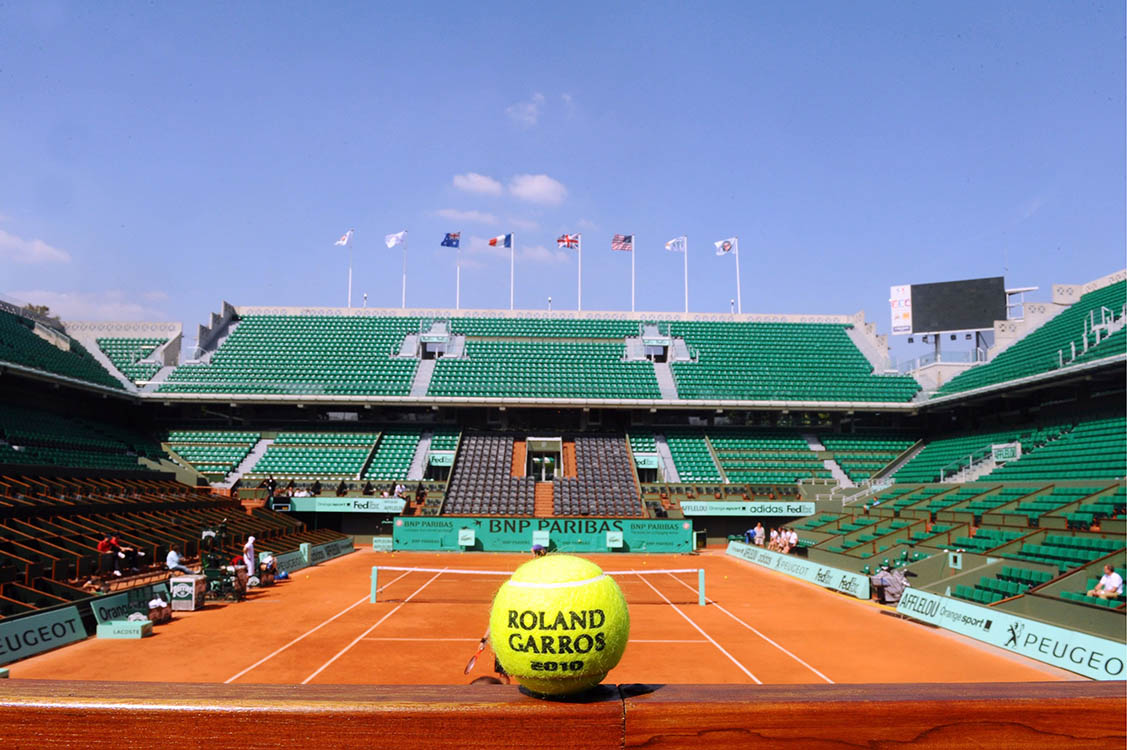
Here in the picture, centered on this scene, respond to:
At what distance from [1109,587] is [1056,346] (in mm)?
26136

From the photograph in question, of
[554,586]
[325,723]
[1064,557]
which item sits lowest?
[1064,557]

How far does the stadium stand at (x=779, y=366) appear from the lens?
4741cm

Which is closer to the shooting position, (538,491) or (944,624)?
(944,624)

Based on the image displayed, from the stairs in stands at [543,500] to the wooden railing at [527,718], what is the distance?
1477 inches

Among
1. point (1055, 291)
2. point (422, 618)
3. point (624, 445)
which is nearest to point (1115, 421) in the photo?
point (1055, 291)

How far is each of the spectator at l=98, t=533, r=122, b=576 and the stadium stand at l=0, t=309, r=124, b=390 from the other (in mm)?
17793

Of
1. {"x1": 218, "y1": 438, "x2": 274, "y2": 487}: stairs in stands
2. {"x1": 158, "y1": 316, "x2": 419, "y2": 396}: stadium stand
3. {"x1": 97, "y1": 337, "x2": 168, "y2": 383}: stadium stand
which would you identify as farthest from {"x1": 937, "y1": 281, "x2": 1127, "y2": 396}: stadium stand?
{"x1": 97, "y1": 337, "x2": 168, "y2": 383}: stadium stand

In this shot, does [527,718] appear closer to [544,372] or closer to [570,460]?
[570,460]

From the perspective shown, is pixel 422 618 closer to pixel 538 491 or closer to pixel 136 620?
pixel 136 620

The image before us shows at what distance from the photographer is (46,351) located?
3884cm

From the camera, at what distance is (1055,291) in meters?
44.0

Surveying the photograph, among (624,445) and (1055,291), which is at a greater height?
(1055,291)

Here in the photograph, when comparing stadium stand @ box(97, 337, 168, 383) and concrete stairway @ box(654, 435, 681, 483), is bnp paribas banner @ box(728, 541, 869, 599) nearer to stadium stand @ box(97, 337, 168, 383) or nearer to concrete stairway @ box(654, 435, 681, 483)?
concrete stairway @ box(654, 435, 681, 483)

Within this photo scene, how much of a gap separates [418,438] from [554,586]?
147ft
